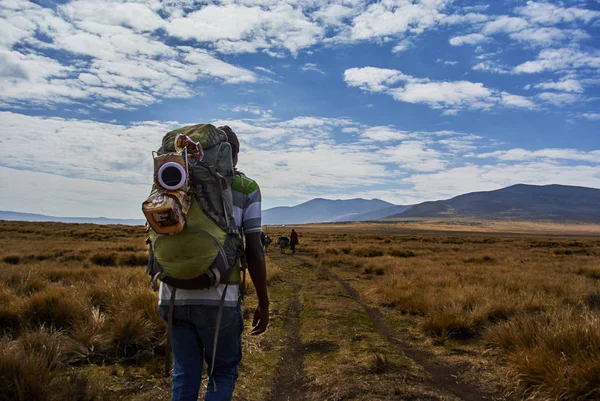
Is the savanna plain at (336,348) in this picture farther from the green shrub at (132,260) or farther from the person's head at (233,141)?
the green shrub at (132,260)

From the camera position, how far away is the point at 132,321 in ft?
18.5

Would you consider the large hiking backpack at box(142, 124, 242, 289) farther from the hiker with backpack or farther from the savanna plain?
the savanna plain

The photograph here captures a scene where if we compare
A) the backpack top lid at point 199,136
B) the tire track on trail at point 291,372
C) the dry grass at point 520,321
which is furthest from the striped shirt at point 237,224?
the dry grass at point 520,321

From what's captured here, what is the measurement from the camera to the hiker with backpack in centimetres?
228

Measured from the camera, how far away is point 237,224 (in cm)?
256

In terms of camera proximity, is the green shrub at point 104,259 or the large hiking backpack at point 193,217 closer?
the large hiking backpack at point 193,217

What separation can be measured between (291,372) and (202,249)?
369 centimetres

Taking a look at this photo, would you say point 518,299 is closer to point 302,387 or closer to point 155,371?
point 302,387

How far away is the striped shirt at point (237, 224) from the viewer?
2.43 metres

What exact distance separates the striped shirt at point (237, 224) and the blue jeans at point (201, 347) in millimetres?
47

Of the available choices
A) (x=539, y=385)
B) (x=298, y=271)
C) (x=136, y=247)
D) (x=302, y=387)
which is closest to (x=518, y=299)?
(x=539, y=385)

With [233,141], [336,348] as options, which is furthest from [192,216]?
[336,348]

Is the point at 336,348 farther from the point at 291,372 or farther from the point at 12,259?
the point at 12,259

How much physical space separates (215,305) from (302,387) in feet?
9.66
